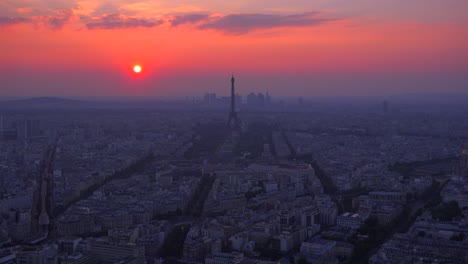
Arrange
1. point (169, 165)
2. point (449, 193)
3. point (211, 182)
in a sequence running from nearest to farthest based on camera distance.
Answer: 1. point (449, 193)
2. point (211, 182)
3. point (169, 165)

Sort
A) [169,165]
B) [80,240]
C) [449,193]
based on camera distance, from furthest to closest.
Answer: [169,165] → [449,193] → [80,240]

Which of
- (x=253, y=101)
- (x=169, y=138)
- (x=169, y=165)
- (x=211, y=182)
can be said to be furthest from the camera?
(x=253, y=101)

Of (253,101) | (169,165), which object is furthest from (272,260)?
(253,101)

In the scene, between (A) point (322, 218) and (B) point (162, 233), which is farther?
(A) point (322, 218)

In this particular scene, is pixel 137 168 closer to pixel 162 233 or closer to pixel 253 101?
pixel 162 233

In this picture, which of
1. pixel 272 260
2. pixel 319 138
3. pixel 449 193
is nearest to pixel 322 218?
pixel 272 260

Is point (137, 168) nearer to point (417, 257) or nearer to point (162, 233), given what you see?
point (162, 233)
